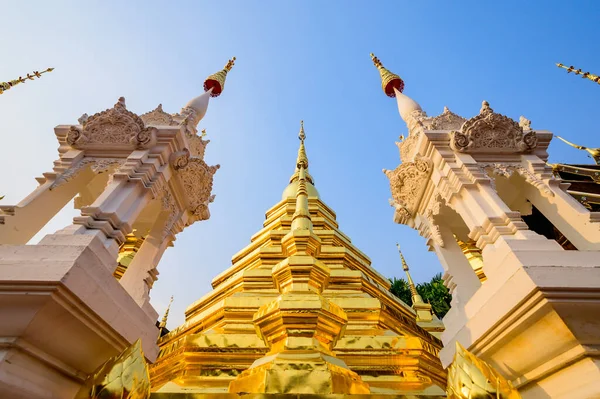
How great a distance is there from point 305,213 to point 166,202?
2.80 metres

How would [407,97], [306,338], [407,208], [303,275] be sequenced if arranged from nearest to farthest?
[306,338], [303,275], [407,208], [407,97]

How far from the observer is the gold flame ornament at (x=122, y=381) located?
8.05 ft

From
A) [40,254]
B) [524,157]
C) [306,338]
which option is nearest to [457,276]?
[524,157]

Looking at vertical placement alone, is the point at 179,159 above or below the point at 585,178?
below

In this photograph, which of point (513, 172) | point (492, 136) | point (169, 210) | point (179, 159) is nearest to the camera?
point (513, 172)

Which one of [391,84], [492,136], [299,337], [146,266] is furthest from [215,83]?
[299,337]

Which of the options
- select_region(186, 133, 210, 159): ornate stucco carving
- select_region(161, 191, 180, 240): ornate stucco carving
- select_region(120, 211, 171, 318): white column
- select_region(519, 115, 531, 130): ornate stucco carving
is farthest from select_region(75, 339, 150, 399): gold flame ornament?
select_region(519, 115, 531, 130): ornate stucco carving

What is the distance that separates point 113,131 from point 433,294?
20187mm

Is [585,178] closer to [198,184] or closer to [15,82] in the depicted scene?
[198,184]

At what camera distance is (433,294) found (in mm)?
21203

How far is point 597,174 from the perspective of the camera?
970cm

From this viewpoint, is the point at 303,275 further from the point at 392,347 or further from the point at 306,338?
the point at 392,347

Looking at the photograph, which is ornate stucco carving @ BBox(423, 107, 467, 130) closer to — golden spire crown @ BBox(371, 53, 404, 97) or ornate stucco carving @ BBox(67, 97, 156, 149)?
golden spire crown @ BBox(371, 53, 404, 97)

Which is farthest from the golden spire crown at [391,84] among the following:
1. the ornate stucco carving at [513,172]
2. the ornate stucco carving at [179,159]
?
the ornate stucco carving at [179,159]
